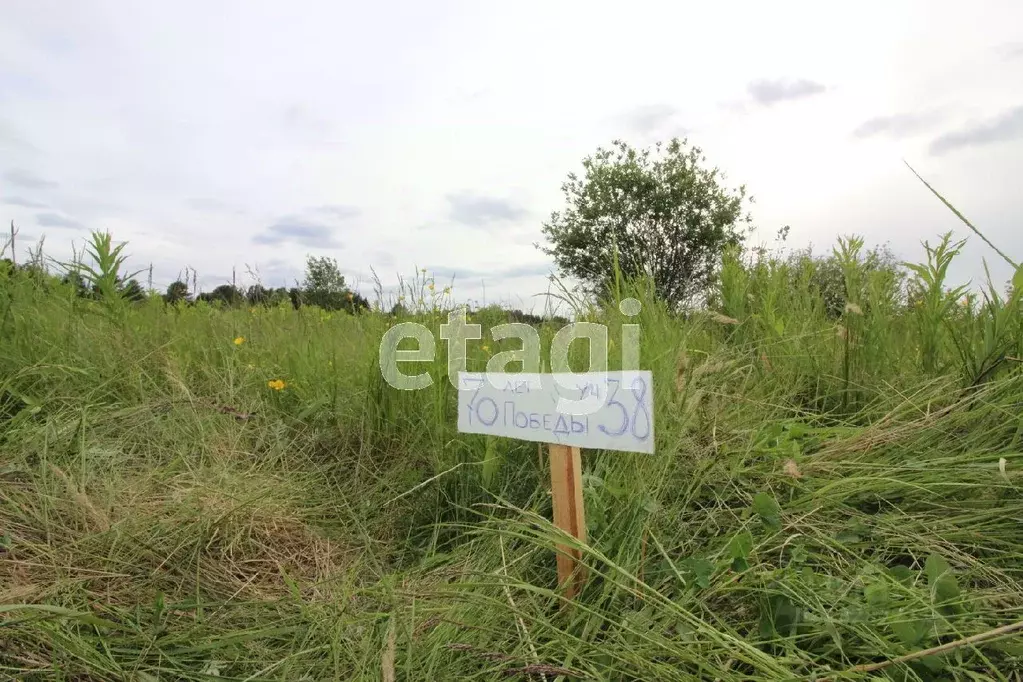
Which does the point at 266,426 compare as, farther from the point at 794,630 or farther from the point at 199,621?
the point at 794,630

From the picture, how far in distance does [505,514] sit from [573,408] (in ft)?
1.67

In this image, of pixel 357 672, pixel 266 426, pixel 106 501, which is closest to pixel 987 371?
pixel 357 672

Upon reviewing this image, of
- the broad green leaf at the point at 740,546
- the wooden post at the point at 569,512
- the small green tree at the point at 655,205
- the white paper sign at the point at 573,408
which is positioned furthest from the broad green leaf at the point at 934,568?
the small green tree at the point at 655,205

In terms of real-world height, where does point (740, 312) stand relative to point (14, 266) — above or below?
below

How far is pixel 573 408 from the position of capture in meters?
1.36

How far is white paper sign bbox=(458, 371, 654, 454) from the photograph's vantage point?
50.9 inches

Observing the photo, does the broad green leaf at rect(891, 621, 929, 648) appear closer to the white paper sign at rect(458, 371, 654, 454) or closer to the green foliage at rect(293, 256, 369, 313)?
the white paper sign at rect(458, 371, 654, 454)

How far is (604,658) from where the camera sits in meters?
1.14

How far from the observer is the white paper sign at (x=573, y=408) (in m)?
1.29

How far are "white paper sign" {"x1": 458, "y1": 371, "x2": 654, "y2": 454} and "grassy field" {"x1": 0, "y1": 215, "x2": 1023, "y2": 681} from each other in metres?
0.19

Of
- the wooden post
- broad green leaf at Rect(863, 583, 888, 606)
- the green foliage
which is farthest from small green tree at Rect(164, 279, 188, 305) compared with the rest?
broad green leaf at Rect(863, 583, 888, 606)

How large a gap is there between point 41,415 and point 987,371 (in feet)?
11.2

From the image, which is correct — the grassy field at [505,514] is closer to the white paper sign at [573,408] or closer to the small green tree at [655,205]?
the white paper sign at [573,408]

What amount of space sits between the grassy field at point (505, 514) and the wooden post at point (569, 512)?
0.12ft
